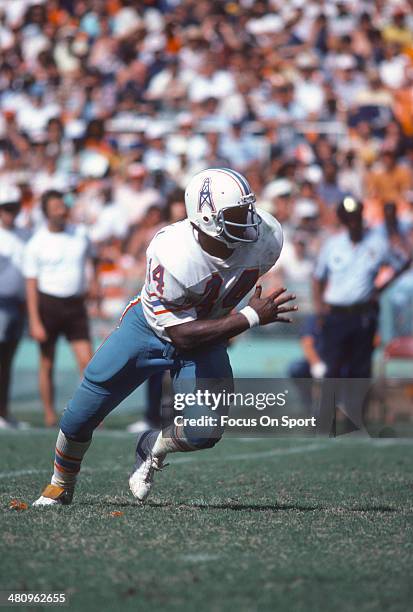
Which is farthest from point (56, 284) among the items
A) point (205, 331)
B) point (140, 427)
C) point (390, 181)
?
point (390, 181)

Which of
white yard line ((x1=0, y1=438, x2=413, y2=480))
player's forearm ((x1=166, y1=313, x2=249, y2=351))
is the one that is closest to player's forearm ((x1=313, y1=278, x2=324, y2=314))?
white yard line ((x1=0, y1=438, x2=413, y2=480))

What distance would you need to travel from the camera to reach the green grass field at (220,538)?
11.6ft

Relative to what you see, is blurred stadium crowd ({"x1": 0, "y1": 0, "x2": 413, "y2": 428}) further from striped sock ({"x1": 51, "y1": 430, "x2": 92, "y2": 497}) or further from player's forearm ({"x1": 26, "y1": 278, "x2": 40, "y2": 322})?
striped sock ({"x1": 51, "y1": 430, "x2": 92, "y2": 497})

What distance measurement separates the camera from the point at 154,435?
536 cm

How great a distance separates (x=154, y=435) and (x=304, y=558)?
146cm

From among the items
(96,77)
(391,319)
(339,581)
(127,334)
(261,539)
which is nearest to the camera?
(339,581)

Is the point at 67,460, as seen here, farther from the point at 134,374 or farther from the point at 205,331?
the point at 205,331

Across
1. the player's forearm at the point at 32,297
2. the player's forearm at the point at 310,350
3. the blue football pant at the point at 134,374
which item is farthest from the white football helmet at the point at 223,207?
the player's forearm at the point at 310,350

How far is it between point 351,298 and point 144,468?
4.10 metres

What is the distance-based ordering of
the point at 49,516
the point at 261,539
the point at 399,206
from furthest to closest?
the point at 399,206 < the point at 49,516 < the point at 261,539

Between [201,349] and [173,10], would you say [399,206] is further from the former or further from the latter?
[201,349]

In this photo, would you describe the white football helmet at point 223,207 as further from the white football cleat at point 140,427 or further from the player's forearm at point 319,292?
the white football cleat at point 140,427

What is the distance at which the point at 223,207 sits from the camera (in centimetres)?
484

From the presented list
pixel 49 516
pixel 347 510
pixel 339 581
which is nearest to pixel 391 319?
pixel 347 510
